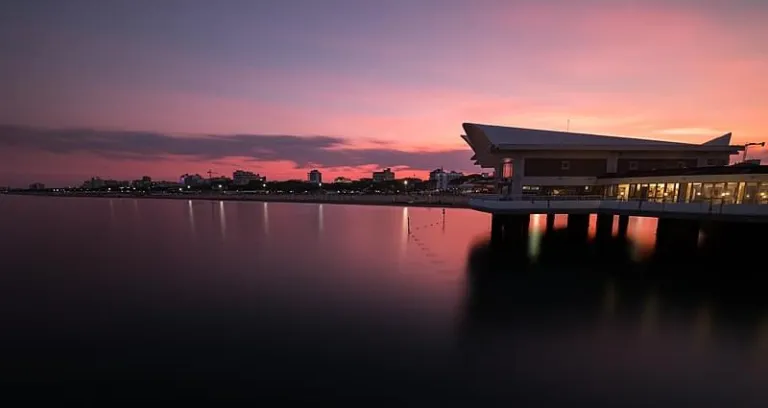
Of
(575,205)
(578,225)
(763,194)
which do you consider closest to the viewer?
(763,194)

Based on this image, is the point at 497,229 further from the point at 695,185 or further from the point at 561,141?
the point at 695,185

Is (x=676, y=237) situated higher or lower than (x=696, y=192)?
lower

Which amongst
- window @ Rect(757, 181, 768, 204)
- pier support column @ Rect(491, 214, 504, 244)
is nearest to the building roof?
pier support column @ Rect(491, 214, 504, 244)

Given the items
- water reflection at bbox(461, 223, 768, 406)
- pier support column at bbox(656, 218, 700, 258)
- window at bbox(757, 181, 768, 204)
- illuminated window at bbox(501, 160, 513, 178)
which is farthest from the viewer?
illuminated window at bbox(501, 160, 513, 178)

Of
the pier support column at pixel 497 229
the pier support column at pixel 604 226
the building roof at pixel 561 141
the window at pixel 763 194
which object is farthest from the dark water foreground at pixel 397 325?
the building roof at pixel 561 141

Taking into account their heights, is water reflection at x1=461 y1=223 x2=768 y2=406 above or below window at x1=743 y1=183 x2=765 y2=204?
below

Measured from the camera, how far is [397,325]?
55.7 feet

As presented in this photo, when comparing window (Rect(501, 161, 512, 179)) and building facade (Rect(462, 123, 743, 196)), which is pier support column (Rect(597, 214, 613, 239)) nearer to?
building facade (Rect(462, 123, 743, 196))

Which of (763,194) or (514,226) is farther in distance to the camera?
(514,226)

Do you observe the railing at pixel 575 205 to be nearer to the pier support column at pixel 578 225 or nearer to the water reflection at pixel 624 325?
the pier support column at pixel 578 225

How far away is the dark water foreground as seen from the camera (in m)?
11.8

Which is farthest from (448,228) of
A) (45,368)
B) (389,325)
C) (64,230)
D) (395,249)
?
(64,230)

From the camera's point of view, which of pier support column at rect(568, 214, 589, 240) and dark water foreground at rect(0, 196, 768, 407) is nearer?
dark water foreground at rect(0, 196, 768, 407)

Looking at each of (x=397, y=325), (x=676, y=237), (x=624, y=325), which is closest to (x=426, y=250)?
(x=397, y=325)
